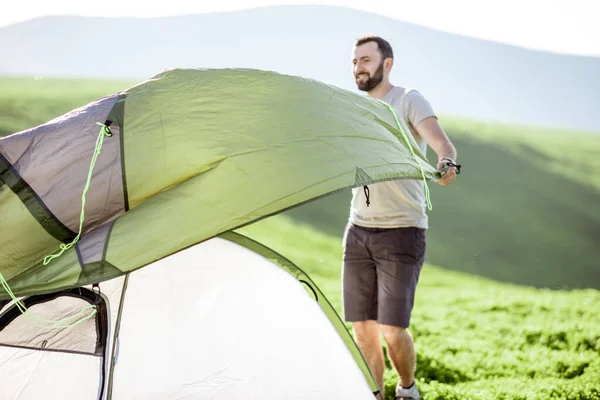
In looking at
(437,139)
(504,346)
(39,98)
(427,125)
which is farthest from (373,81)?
(39,98)

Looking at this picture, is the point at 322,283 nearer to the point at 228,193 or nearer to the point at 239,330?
the point at 239,330

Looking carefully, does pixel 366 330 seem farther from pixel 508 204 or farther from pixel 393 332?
pixel 508 204

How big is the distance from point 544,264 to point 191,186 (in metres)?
17.7

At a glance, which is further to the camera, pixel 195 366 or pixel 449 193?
pixel 449 193

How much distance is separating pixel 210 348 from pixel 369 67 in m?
2.04

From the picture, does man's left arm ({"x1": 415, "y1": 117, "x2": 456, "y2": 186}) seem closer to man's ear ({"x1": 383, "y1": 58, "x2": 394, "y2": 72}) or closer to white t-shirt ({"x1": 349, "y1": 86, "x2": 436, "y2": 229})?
white t-shirt ({"x1": 349, "y1": 86, "x2": 436, "y2": 229})

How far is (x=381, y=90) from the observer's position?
4055mm

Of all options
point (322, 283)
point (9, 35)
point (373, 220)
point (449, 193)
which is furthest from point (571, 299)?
point (9, 35)

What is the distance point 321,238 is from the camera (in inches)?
719

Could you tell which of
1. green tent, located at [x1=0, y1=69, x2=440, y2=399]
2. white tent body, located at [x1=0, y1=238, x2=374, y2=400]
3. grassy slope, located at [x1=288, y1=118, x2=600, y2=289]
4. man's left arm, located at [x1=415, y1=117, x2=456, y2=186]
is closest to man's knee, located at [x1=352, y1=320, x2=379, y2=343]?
white tent body, located at [x1=0, y1=238, x2=374, y2=400]

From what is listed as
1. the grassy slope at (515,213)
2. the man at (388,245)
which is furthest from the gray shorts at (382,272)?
the grassy slope at (515,213)

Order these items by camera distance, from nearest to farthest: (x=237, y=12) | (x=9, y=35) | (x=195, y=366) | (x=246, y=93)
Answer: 1. (x=246, y=93)
2. (x=195, y=366)
3. (x=9, y=35)
4. (x=237, y=12)

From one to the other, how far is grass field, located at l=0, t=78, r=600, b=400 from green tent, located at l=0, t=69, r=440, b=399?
99.6 inches

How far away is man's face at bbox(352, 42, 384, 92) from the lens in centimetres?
406
